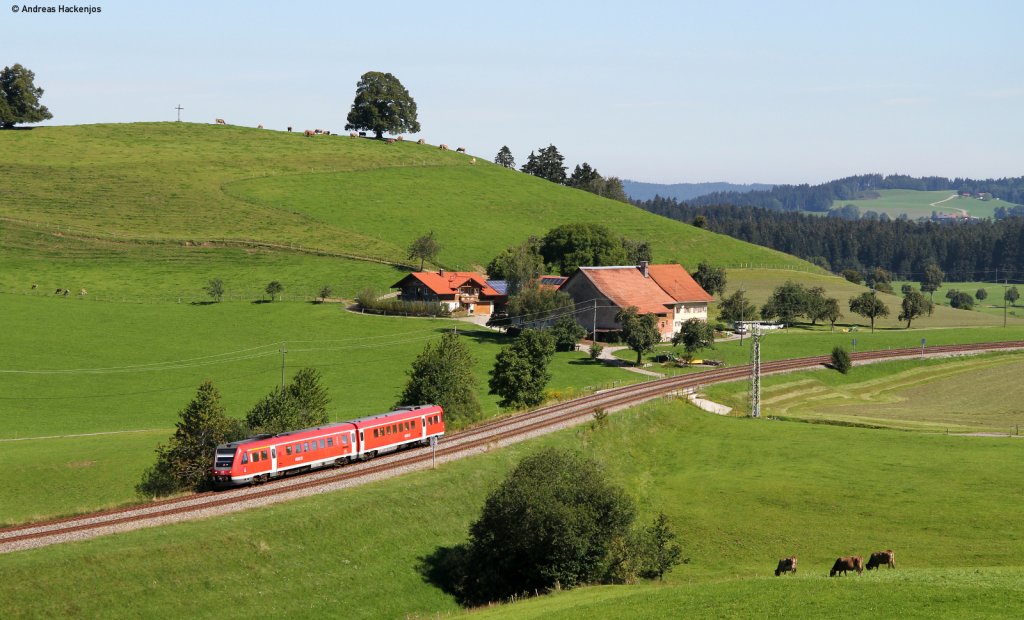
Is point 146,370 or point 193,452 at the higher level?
point 146,370

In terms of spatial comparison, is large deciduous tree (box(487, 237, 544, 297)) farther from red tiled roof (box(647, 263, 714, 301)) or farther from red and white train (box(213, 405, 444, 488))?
red and white train (box(213, 405, 444, 488))

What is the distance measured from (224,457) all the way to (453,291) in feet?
288

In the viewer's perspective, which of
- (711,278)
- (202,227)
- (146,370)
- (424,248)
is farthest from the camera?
(202,227)

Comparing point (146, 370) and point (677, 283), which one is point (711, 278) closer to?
point (677, 283)

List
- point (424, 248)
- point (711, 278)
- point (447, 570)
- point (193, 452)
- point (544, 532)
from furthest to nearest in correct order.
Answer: point (711, 278)
point (424, 248)
point (193, 452)
point (447, 570)
point (544, 532)

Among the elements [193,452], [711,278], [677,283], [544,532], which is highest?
[711,278]

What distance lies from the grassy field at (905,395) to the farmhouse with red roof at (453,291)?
47769 mm

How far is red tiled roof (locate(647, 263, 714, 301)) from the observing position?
13988 cm

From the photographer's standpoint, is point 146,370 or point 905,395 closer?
point 146,370

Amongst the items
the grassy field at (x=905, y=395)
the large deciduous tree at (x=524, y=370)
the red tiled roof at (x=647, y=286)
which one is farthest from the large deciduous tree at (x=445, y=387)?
the red tiled roof at (x=647, y=286)

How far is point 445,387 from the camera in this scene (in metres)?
76.2

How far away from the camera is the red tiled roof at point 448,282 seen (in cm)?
13738

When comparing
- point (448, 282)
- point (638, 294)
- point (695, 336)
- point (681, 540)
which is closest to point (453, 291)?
point (448, 282)

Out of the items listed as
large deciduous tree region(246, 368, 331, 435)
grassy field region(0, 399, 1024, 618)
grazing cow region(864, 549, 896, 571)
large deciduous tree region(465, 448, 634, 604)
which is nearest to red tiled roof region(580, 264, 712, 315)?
grassy field region(0, 399, 1024, 618)
